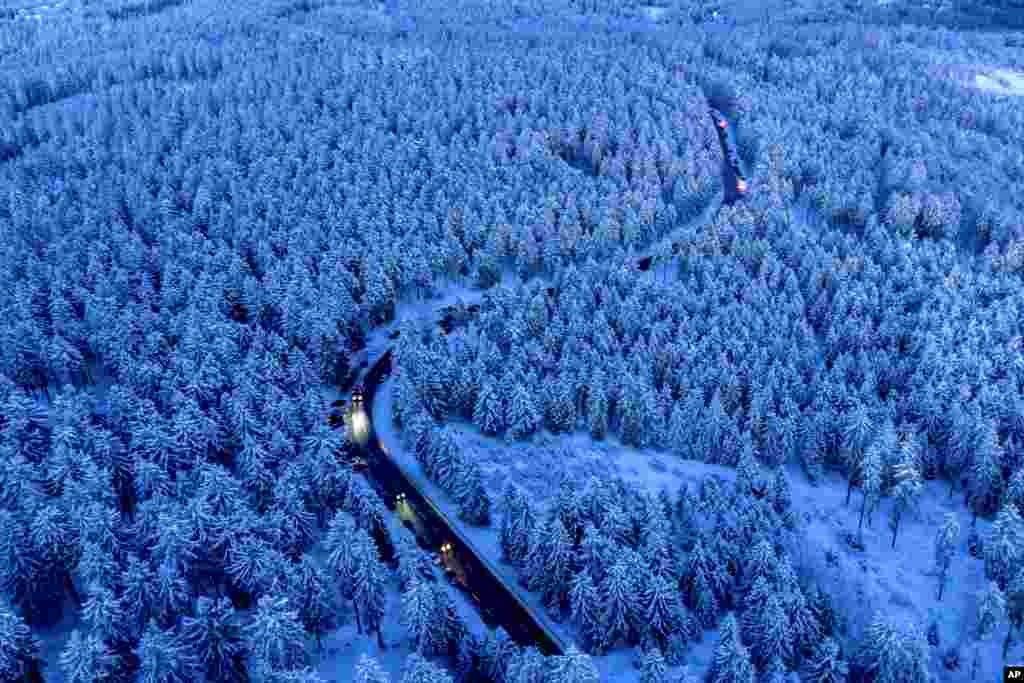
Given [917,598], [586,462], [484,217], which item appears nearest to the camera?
[917,598]

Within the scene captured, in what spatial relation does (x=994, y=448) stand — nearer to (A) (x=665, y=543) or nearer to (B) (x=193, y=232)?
(A) (x=665, y=543)

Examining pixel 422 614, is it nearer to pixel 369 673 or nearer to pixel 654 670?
pixel 369 673

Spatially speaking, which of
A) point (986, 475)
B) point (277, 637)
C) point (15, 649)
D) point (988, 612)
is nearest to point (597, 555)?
point (277, 637)

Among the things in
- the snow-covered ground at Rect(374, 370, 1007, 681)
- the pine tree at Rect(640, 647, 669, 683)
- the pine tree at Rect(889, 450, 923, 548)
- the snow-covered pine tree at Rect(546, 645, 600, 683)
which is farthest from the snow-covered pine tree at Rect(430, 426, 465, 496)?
the pine tree at Rect(889, 450, 923, 548)

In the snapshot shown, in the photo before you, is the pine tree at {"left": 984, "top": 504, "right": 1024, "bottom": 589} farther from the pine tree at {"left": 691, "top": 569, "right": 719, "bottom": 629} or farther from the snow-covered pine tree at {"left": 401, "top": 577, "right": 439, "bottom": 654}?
the snow-covered pine tree at {"left": 401, "top": 577, "right": 439, "bottom": 654}

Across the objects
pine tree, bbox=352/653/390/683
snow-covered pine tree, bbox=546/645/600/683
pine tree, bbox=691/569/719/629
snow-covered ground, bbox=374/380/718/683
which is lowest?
snow-covered ground, bbox=374/380/718/683

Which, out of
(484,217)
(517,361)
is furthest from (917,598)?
(484,217)

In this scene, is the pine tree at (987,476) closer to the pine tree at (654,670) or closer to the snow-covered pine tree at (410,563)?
the pine tree at (654,670)
